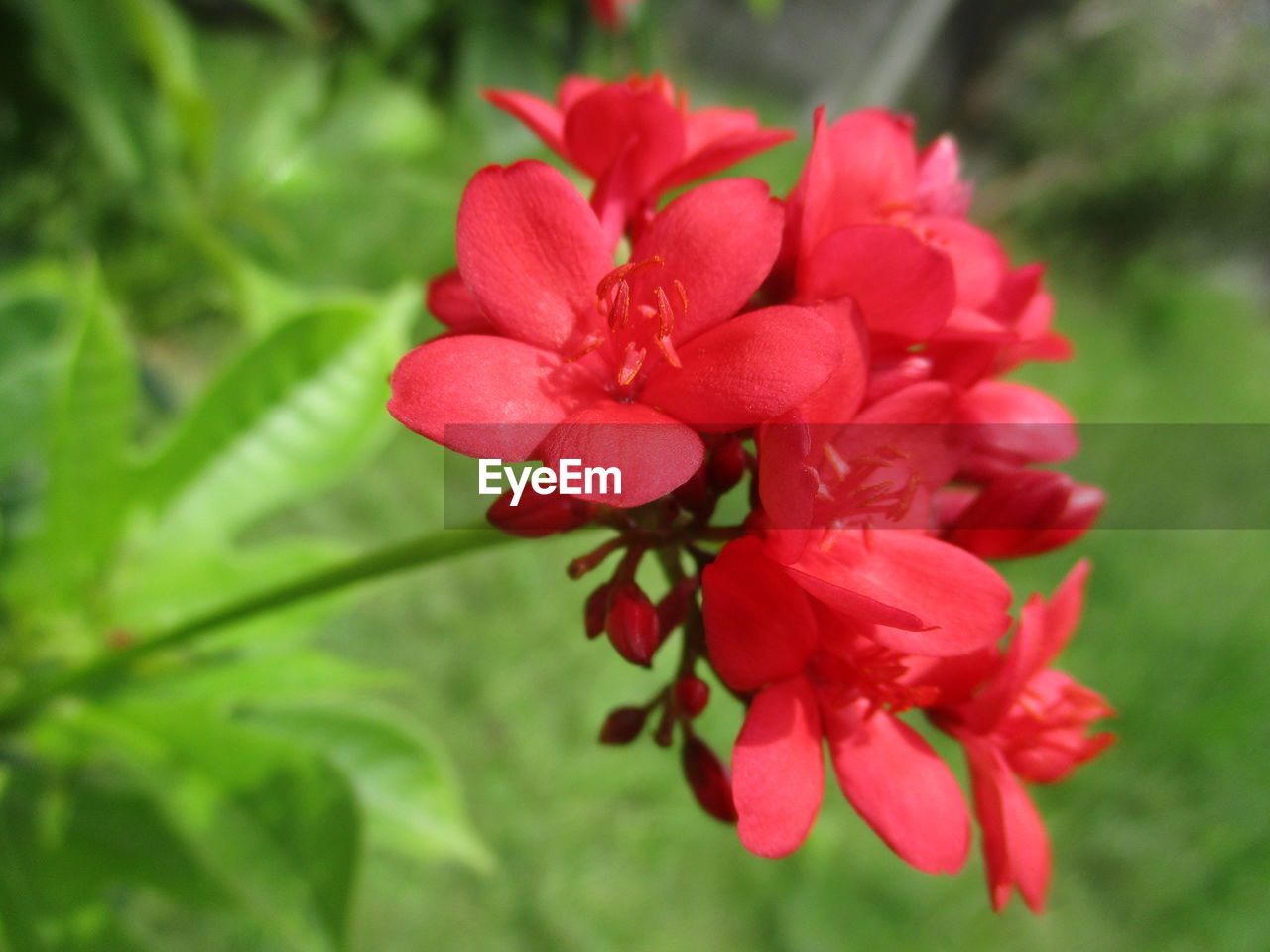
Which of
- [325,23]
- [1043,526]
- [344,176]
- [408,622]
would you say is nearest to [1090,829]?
[408,622]

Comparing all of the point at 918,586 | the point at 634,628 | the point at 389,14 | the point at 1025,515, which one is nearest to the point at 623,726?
the point at 634,628

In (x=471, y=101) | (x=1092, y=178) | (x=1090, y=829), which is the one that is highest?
(x=471, y=101)

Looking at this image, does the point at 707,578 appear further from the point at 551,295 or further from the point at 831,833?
the point at 831,833

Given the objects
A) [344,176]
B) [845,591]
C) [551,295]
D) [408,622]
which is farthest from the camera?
[408,622]

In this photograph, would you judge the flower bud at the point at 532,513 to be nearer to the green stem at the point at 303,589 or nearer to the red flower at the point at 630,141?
the green stem at the point at 303,589

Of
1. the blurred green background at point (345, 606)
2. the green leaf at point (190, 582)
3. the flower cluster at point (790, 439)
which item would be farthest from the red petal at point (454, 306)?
the green leaf at point (190, 582)

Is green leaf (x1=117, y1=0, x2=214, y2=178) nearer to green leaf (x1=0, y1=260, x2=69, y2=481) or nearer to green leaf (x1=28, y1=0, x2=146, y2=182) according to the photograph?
green leaf (x1=28, y1=0, x2=146, y2=182)

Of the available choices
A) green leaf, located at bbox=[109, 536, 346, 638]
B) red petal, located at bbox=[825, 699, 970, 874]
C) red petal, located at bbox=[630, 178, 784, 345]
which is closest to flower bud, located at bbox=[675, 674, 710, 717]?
red petal, located at bbox=[825, 699, 970, 874]

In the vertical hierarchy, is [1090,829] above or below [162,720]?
below
